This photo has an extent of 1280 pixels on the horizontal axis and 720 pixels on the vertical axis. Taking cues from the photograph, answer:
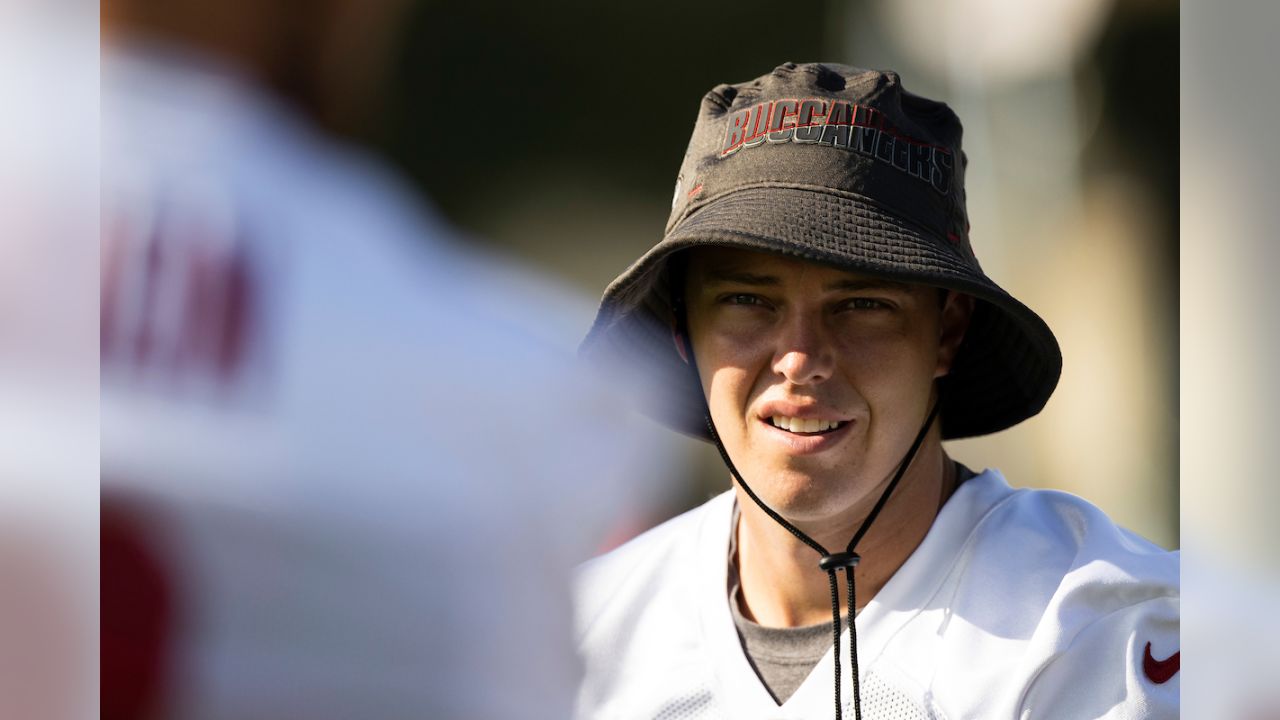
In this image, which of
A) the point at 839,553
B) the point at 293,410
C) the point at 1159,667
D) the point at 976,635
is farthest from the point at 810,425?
the point at 293,410

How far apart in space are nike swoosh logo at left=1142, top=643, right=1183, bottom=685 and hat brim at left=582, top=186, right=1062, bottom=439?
0.93 ft

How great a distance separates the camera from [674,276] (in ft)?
4.01

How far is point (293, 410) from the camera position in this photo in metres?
1.34

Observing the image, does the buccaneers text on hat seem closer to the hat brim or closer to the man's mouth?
the hat brim

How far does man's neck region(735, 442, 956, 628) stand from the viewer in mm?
1165

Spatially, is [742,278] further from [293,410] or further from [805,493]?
[293,410]

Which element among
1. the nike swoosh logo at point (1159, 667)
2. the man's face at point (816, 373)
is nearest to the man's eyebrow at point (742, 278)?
the man's face at point (816, 373)

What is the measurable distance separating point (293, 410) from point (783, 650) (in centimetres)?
66

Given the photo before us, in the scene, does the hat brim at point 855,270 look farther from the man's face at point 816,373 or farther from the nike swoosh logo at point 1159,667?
the nike swoosh logo at point 1159,667

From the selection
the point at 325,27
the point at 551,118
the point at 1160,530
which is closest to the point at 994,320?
the point at 1160,530

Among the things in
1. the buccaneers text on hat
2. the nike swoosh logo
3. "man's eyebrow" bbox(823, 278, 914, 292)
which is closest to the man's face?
"man's eyebrow" bbox(823, 278, 914, 292)

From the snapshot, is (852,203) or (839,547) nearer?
(852,203)

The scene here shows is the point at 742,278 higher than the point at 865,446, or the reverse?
the point at 742,278

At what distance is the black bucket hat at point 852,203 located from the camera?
100 centimetres
